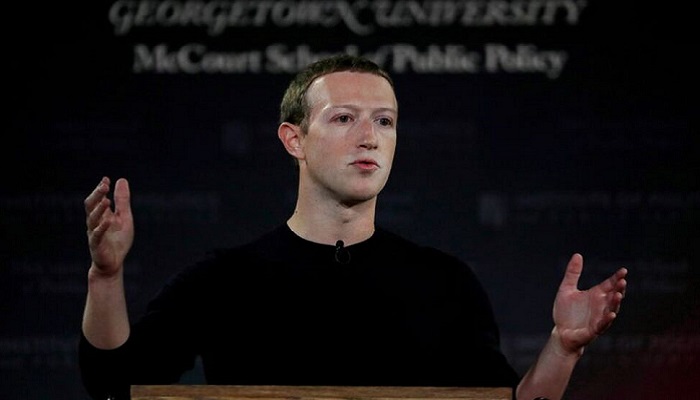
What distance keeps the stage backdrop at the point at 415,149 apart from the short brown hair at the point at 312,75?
143cm

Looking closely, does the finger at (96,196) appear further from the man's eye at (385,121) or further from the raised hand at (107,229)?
the man's eye at (385,121)

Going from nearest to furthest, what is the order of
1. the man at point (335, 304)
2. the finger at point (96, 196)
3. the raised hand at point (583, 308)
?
the finger at point (96, 196)
the raised hand at point (583, 308)
the man at point (335, 304)

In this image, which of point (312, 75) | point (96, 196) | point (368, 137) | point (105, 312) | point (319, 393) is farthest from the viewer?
point (312, 75)

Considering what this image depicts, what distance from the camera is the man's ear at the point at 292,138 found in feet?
8.93

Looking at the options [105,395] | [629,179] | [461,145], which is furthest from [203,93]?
[105,395]

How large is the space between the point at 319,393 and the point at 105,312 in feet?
1.67

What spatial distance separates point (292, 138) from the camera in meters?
2.74

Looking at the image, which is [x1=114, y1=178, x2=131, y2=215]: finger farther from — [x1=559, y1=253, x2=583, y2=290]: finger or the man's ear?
[x1=559, y1=253, x2=583, y2=290]: finger

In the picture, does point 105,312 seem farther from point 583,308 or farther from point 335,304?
point 583,308

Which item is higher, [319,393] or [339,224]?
[339,224]

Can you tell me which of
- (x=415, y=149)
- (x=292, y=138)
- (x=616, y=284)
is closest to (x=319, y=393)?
(x=616, y=284)

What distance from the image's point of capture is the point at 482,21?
420 centimetres

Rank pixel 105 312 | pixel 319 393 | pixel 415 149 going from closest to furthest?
pixel 319 393 → pixel 105 312 → pixel 415 149

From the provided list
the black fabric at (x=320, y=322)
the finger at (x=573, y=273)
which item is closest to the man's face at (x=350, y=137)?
the black fabric at (x=320, y=322)
